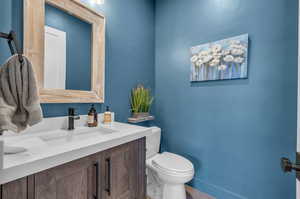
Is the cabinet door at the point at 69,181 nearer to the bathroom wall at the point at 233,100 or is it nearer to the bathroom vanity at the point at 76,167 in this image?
the bathroom vanity at the point at 76,167

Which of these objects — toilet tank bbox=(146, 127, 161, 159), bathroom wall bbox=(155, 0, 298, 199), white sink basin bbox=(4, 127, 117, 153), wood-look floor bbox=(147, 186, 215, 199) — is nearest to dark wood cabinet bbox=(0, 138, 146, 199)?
white sink basin bbox=(4, 127, 117, 153)

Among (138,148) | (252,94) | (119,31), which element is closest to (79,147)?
(138,148)

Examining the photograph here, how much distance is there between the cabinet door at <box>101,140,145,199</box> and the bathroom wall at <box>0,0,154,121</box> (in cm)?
60

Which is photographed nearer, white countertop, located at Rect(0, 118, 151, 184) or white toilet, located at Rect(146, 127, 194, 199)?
white countertop, located at Rect(0, 118, 151, 184)

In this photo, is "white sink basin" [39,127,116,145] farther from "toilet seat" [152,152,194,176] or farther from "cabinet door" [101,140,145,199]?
"toilet seat" [152,152,194,176]

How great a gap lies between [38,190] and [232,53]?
177 centimetres

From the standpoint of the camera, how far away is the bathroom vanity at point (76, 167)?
1.90 feet

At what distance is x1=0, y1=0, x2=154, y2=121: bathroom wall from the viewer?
1547 mm

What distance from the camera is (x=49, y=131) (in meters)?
1.08

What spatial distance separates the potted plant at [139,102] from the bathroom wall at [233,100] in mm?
294

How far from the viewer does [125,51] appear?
1.74 m

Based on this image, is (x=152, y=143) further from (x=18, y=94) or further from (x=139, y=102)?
(x=18, y=94)

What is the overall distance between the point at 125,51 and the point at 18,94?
1.30 m

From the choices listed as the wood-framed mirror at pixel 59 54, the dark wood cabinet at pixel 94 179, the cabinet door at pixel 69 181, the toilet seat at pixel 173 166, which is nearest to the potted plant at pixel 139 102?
the wood-framed mirror at pixel 59 54
